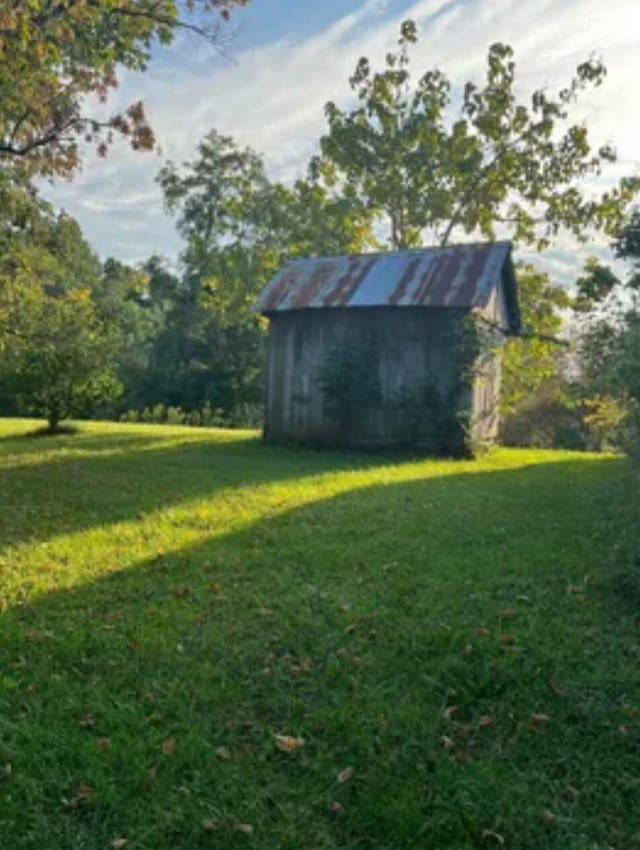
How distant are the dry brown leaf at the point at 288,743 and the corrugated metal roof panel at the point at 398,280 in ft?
39.1

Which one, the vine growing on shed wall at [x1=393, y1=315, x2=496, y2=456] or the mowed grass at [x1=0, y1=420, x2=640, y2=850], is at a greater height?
the vine growing on shed wall at [x1=393, y1=315, x2=496, y2=456]

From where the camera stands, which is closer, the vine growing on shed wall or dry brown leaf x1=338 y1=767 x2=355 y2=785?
dry brown leaf x1=338 y1=767 x2=355 y2=785

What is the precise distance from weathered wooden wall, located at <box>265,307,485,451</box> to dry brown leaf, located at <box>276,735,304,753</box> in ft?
38.3

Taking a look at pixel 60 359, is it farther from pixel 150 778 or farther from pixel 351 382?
pixel 150 778

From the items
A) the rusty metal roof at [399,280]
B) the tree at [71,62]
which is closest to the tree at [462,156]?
the rusty metal roof at [399,280]

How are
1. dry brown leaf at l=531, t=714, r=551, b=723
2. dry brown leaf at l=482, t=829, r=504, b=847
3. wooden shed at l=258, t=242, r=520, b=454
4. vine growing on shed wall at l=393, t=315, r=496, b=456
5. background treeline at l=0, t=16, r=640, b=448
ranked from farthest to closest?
1. wooden shed at l=258, t=242, r=520, b=454
2. vine growing on shed wall at l=393, t=315, r=496, b=456
3. background treeline at l=0, t=16, r=640, b=448
4. dry brown leaf at l=531, t=714, r=551, b=723
5. dry brown leaf at l=482, t=829, r=504, b=847

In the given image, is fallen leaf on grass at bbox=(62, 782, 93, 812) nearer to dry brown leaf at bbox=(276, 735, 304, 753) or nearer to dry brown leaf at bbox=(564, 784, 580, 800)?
dry brown leaf at bbox=(276, 735, 304, 753)

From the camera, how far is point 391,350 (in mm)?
15414

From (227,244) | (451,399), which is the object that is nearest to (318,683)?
(451,399)

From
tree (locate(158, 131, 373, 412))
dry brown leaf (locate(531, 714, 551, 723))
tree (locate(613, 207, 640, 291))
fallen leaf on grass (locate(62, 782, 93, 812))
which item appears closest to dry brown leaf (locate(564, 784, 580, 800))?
dry brown leaf (locate(531, 714, 551, 723))

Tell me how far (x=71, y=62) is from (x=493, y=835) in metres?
10.7

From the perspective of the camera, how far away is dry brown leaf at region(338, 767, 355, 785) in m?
3.33

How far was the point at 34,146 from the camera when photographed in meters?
11.4

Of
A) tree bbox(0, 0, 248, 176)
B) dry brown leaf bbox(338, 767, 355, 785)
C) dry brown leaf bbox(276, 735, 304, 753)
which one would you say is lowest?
dry brown leaf bbox(338, 767, 355, 785)
